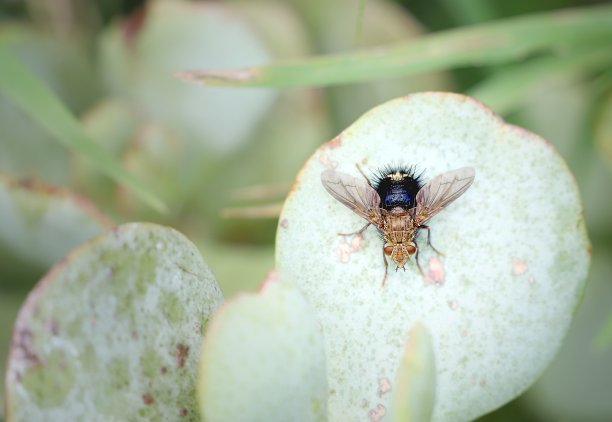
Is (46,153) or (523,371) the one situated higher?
(46,153)

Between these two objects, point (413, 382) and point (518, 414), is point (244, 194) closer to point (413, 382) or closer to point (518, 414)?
point (518, 414)

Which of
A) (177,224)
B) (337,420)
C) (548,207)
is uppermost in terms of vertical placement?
(177,224)

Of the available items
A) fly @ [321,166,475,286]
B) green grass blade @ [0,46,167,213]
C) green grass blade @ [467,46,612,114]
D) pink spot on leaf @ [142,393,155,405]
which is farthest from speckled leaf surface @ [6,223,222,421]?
green grass blade @ [467,46,612,114]

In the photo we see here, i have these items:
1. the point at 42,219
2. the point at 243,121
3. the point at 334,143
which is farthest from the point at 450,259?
the point at 243,121

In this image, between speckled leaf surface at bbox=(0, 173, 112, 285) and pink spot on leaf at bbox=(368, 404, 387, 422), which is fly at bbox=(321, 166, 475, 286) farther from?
speckled leaf surface at bbox=(0, 173, 112, 285)

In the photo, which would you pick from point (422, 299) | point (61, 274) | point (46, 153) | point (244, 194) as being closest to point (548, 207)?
point (422, 299)

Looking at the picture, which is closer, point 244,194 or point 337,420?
point 337,420

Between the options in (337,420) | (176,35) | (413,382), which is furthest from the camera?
(176,35)

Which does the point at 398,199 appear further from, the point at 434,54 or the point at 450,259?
the point at 434,54

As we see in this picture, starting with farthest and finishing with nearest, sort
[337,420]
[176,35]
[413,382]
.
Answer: [176,35] < [337,420] < [413,382]
